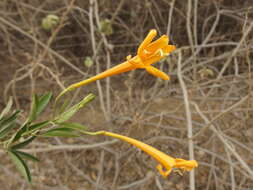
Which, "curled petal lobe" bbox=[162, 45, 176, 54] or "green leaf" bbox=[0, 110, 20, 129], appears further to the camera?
"green leaf" bbox=[0, 110, 20, 129]

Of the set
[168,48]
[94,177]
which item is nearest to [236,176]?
[94,177]

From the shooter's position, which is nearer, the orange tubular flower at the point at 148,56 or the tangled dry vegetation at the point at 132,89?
the orange tubular flower at the point at 148,56

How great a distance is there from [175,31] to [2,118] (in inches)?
Answer: 137

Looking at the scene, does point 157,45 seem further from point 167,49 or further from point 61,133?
point 61,133

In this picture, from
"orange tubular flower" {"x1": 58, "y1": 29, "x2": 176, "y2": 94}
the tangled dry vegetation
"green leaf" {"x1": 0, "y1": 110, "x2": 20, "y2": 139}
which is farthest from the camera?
the tangled dry vegetation

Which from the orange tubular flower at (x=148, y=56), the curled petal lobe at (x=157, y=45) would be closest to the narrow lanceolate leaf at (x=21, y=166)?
the orange tubular flower at (x=148, y=56)

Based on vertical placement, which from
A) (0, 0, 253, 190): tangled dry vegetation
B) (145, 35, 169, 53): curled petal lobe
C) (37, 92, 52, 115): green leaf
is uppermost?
(0, 0, 253, 190): tangled dry vegetation

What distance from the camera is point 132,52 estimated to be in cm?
437

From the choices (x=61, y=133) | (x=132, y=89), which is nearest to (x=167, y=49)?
(x=61, y=133)

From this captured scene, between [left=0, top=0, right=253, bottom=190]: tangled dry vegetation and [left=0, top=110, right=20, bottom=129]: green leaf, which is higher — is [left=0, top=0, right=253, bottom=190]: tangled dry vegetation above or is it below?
above

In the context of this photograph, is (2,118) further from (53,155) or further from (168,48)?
(53,155)

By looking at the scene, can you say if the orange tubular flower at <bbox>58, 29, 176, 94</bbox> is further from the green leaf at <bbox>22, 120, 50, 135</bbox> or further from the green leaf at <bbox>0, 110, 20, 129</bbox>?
the green leaf at <bbox>0, 110, 20, 129</bbox>

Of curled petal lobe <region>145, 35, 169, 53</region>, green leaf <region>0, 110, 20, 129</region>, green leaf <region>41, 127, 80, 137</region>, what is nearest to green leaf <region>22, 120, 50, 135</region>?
green leaf <region>41, 127, 80, 137</region>

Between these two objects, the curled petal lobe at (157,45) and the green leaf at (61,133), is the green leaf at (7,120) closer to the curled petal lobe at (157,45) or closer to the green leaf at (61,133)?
the green leaf at (61,133)
